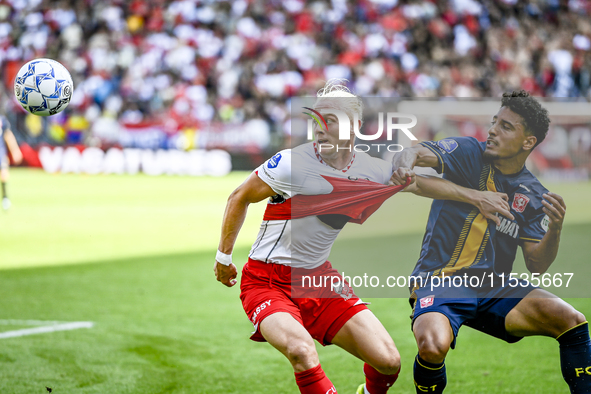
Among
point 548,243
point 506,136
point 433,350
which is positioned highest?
point 506,136

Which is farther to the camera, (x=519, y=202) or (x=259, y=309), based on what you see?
(x=519, y=202)

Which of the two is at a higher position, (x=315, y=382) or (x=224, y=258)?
(x=224, y=258)

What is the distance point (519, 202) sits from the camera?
3777mm

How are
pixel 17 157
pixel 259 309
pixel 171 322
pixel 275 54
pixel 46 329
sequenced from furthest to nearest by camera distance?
pixel 275 54
pixel 17 157
pixel 171 322
pixel 46 329
pixel 259 309

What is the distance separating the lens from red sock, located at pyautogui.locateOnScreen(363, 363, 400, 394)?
12.2 ft

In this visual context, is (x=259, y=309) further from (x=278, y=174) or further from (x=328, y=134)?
(x=328, y=134)

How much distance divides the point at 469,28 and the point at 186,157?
1209cm

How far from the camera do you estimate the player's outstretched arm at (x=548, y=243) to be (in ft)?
12.2

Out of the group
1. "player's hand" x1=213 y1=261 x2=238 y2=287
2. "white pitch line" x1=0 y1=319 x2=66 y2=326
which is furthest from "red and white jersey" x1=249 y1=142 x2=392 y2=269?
"white pitch line" x1=0 y1=319 x2=66 y2=326

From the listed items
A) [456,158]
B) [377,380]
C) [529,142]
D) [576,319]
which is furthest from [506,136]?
[377,380]

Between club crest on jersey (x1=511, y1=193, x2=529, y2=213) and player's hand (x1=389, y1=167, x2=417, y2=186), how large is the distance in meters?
0.62

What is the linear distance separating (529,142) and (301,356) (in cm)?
187

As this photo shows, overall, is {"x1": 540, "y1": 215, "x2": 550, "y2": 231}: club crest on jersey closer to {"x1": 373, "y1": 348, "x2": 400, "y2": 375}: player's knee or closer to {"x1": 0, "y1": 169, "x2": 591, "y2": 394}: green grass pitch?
{"x1": 0, "y1": 169, "x2": 591, "y2": 394}: green grass pitch

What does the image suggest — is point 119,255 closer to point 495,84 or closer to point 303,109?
point 303,109
